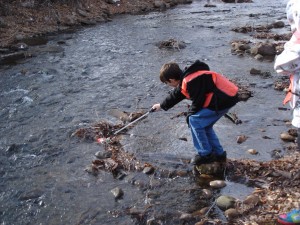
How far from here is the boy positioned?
4.93m

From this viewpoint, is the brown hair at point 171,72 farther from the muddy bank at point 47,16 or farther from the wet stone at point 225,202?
the muddy bank at point 47,16

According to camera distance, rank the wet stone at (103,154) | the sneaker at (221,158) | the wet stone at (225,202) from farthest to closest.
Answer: the wet stone at (103,154) < the sneaker at (221,158) < the wet stone at (225,202)

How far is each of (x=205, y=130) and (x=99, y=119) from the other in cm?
269

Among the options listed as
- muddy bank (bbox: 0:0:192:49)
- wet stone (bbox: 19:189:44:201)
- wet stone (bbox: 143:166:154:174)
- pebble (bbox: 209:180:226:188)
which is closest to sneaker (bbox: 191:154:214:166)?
pebble (bbox: 209:180:226:188)

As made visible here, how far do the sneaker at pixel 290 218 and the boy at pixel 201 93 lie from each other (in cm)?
142

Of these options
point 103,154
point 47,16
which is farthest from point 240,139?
point 47,16

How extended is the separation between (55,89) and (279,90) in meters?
4.93

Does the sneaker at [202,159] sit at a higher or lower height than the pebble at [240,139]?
higher

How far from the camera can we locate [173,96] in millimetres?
5176

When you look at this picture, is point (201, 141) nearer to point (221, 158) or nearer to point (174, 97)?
point (221, 158)

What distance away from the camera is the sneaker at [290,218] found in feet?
13.4

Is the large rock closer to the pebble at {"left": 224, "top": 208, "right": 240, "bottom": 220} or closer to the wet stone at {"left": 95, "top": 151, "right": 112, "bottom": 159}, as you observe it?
the pebble at {"left": 224, "top": 208, "right": 240, "bottom": 220}

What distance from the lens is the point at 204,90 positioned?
16.2 ft

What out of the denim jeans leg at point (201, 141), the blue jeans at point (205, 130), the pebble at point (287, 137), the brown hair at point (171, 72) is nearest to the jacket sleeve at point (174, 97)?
the brown hair at point (171, 72)
